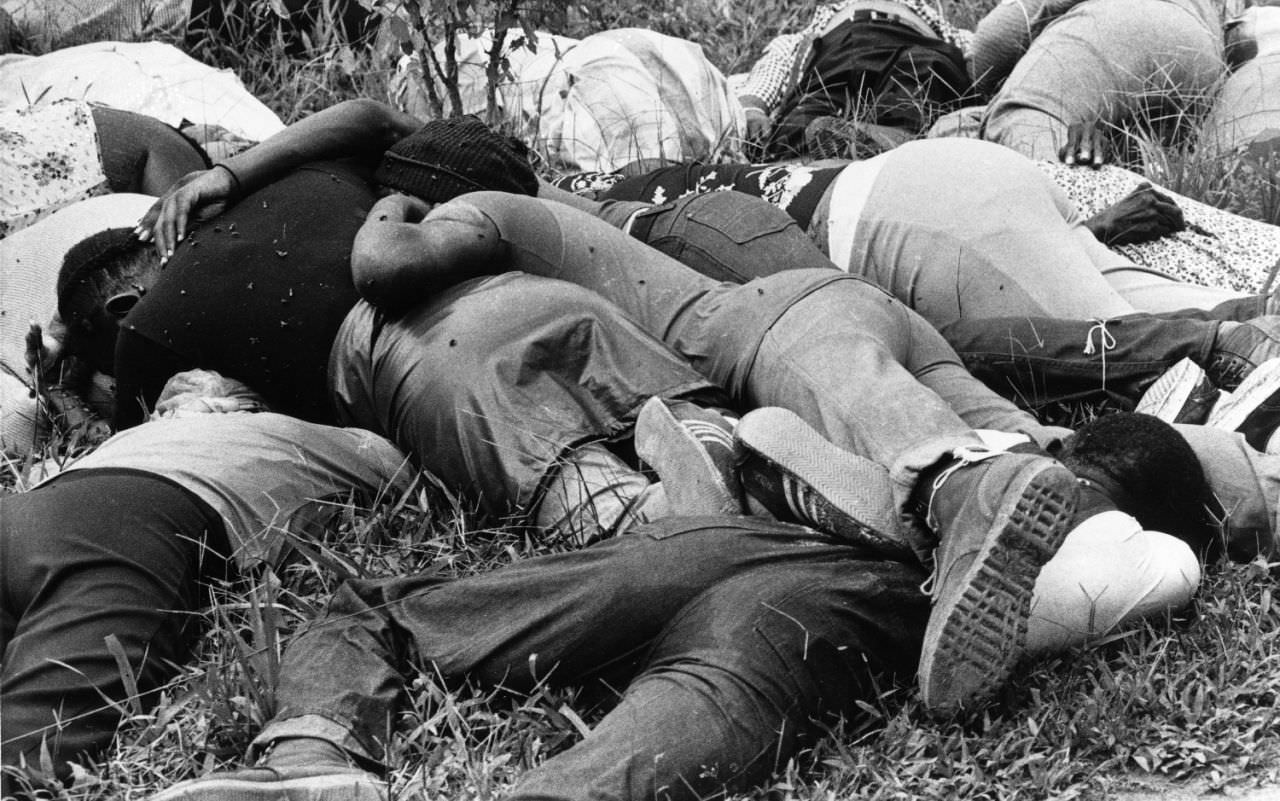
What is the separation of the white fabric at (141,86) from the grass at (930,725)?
225 cm

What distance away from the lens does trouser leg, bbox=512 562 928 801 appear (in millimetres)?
2072

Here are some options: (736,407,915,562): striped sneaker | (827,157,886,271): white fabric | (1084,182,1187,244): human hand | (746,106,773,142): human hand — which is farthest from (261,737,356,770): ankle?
(746,106,773,142): human hand

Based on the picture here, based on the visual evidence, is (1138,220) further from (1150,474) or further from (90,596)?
(90,596)

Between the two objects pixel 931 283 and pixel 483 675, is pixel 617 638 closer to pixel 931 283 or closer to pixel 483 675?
pixel 483 675

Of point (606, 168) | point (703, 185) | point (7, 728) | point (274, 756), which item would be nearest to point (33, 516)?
point (7, 728)

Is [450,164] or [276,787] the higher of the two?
[450,164]

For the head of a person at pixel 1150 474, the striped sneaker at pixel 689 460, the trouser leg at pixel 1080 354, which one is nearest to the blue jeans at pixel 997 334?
the trouser leg at pixel 1080 354

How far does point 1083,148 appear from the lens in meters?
4.10

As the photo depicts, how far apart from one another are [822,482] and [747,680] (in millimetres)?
371

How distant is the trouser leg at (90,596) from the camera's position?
2.36 metres

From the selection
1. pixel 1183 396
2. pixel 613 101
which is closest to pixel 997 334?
pixel 1183 396

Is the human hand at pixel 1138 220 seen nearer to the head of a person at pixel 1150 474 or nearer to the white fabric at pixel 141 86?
the head of a person at pixel 1150 474

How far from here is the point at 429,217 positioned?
3.06 m

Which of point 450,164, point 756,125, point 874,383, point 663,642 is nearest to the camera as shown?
point 663,642
